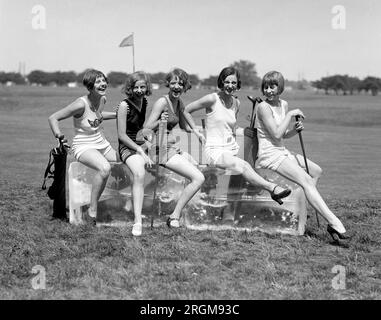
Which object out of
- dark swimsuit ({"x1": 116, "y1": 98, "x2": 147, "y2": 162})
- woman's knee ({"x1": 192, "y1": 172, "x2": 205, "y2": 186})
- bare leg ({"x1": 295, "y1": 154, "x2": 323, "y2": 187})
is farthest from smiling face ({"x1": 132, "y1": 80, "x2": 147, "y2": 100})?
bare leg ({"x1": 295, "y1": 154, "x2": 323, "y2": 187})

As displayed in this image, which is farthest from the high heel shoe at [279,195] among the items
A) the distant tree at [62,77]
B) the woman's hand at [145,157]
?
the distant tree at [62,77]

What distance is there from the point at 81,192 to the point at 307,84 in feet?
498

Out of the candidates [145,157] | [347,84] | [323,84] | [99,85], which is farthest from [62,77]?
[145,157]

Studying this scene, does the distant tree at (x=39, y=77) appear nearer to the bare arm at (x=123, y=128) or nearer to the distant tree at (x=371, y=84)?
the distant tree at (x=371, y=84)

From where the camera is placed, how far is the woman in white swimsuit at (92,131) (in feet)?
20.0

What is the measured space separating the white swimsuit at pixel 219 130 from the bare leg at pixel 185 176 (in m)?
0.31

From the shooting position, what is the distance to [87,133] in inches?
251

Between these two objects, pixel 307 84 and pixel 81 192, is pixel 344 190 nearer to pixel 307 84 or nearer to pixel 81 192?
pixel 81 192

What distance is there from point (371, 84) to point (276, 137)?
393 ft

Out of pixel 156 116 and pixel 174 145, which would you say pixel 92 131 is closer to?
pixel 156 116

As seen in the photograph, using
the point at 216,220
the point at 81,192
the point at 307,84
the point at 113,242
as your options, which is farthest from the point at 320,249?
the point at 307,84

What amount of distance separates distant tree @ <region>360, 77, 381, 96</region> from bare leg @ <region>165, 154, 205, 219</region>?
384ft

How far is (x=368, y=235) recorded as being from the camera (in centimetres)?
586
